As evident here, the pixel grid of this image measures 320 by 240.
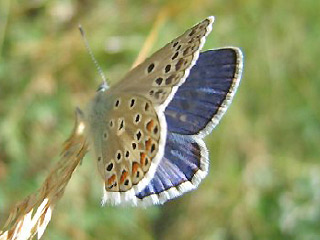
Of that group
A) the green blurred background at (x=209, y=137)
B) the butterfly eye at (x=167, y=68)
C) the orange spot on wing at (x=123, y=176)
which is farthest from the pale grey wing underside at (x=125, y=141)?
the green blurred background at (x=209, y=137)

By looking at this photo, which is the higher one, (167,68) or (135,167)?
(167,68)

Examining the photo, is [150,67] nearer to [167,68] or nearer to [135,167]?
[167,68]

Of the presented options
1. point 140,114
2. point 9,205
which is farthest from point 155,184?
point 9,205

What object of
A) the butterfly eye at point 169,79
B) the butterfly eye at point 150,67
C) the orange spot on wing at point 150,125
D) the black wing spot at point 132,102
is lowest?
the orange spot on wing at point 150,125

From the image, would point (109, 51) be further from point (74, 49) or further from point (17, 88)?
point (17, 88)

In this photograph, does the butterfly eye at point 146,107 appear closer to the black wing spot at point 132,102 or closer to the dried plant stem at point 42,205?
the black wing spot at point 132,102

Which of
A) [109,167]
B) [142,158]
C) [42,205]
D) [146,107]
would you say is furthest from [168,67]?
[42,205]

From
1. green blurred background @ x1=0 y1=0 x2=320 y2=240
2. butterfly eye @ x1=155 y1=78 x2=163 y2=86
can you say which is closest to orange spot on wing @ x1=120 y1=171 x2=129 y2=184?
butterfly eye @ x1=155 y1=78 x2=163 y2=86

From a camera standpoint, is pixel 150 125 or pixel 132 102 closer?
pixel 150 125
